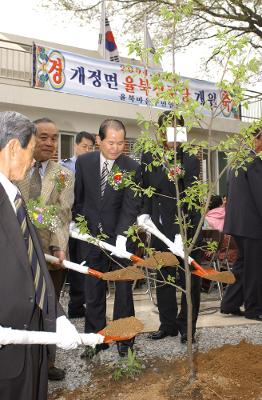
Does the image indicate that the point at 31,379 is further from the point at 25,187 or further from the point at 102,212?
the point at 102,212

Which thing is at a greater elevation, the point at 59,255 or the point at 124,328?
the point at 59,255

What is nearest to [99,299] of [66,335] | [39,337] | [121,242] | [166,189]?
[121,242]

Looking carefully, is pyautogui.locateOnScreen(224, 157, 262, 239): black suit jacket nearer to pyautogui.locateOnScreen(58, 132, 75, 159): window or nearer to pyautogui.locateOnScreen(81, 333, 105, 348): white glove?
pyautogui.locateOnScreen(81, 333, 105, 348): white glove

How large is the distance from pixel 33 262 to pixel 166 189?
2.31m

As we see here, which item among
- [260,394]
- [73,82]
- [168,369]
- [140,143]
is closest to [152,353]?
[168,369]

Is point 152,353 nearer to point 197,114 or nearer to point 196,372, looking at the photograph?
point 196,372

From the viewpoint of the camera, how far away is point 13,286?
69.8 inches

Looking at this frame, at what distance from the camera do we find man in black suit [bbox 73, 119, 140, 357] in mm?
3789

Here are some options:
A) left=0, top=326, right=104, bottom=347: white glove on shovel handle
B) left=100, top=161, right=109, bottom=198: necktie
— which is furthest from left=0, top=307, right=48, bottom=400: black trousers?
left=100, top=161, right=109, bottom=198: necktie

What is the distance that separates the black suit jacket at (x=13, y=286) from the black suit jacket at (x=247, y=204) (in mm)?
3449

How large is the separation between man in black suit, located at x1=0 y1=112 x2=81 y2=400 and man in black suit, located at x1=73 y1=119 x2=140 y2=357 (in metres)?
1.77

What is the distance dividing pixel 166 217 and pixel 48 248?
43.1 inches

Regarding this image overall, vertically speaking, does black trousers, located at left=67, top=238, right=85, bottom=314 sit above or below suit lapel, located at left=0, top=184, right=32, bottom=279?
below

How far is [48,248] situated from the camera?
344 cm
